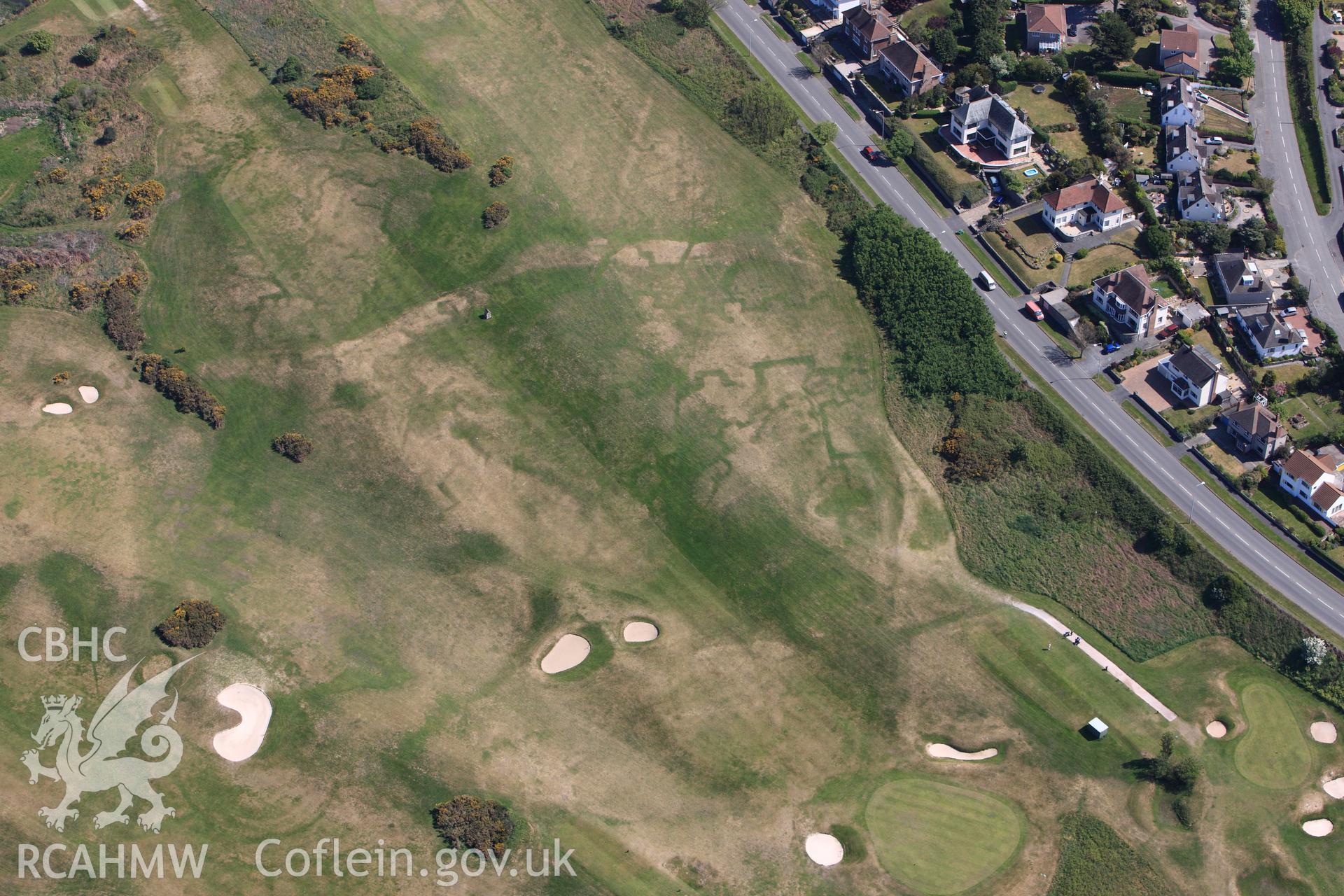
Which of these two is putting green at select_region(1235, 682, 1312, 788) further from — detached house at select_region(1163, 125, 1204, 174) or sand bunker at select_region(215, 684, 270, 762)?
sand bunker at select_region(215, 684, 270, 762)

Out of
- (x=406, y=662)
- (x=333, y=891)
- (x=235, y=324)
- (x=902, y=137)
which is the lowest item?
(x=333, y=891)

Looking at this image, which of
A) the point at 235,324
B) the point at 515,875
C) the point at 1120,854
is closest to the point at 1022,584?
the point at 1120,854

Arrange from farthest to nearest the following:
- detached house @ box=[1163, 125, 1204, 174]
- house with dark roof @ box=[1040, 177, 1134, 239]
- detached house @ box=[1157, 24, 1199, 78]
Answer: detached house @ box=[1157, 24, 1199, 78] < detached house @ box=[1163, 125, 1204, 174] < house with dark roof @ box=[1040, 177, 1134, 239]

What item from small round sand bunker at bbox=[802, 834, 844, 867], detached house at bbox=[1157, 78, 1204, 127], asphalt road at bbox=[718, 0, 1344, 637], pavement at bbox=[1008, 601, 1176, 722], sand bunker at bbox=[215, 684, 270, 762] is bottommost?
sand bunker at bbox=[215, 684, 270, 762]

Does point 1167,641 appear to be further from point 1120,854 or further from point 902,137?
point 902,137

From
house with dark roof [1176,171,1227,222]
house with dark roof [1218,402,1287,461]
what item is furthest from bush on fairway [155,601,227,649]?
house with dark roof [1176,171,1227,222]

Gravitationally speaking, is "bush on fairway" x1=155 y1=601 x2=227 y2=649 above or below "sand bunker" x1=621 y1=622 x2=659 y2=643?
below

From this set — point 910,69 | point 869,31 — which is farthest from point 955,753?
point 869,31
